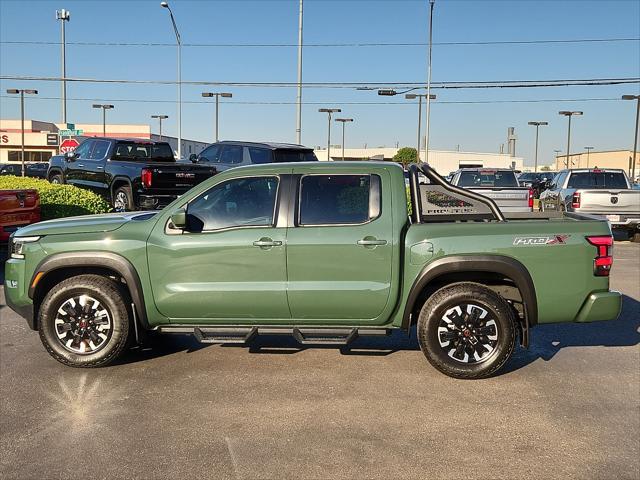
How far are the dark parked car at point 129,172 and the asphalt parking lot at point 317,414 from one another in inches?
329

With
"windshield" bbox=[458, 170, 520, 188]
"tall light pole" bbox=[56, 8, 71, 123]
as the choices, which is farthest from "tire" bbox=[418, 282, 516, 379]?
"tall light pole" bbox=[56, 8, 71, 123]

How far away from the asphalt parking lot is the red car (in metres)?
4.03

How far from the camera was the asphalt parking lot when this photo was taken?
3.65m

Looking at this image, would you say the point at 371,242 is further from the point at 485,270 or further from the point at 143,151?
the point at 143,151

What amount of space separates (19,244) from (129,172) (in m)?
9.36

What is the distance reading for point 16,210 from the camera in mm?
9742

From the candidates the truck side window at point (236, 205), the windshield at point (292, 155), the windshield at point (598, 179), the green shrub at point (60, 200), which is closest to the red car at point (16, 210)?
the green shrub at point (60, 200)

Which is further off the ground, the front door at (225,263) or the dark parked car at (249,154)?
the dark parked car at (249,154)

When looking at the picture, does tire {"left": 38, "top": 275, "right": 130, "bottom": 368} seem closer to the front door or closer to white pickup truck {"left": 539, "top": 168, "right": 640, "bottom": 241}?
the front door

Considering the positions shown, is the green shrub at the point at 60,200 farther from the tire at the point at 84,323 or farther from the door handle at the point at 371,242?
the door handle at the point at 371,242

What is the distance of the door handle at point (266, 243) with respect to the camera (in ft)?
16.5

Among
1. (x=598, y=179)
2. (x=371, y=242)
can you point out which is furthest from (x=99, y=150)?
(x=598, y=179)

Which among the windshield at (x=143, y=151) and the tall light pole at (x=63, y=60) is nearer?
the windshield at (x=143, y=151)

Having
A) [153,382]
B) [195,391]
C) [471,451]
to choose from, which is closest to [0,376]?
[153,382]
